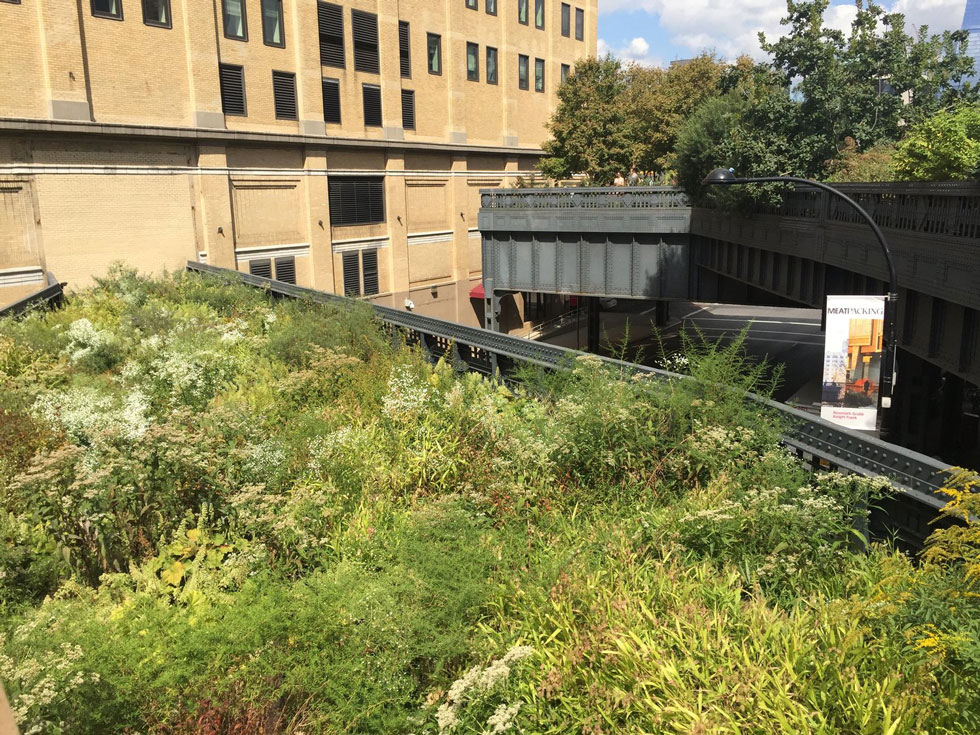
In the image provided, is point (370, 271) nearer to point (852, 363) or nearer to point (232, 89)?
point (232, 89)

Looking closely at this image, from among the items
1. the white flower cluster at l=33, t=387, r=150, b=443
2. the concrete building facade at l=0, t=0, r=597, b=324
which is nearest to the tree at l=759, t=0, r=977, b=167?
the concrete building facade at l=0, t=0, r=597, b=324

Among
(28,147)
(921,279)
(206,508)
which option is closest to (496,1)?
(28,147)

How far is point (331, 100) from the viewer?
1346 inches

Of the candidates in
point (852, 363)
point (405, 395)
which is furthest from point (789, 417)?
point (405, 395)

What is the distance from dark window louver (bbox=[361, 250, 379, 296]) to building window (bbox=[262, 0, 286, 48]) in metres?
10.1

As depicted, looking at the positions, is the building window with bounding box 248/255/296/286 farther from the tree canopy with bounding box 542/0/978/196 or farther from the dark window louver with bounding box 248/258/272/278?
the tree canopy with bounding box 542/0/978/196

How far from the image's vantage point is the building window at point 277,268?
31.5m

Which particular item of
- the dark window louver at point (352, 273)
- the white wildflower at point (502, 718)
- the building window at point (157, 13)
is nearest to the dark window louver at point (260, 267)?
the dark window louver at point (352, 273)

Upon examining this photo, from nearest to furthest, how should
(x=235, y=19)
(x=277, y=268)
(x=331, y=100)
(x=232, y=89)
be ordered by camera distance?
(x=235, y=19)
(x=232, y=89)
(x=277, y=268)
(x=331, y=100)

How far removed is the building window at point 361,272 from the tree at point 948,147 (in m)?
23.8

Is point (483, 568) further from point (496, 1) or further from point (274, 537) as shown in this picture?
point (496, 1)

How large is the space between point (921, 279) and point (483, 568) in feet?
34.2

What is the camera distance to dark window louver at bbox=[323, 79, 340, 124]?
33938 millimetres

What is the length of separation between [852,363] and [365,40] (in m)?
30.2
